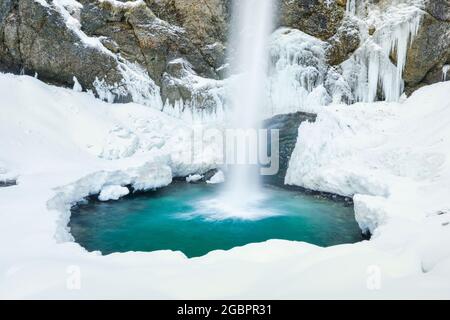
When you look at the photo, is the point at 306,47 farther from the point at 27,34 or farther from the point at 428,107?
the point at 27,34

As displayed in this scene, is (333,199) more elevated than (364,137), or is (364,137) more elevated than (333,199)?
(364,137)

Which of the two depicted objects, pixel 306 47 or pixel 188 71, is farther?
pixel 188 71

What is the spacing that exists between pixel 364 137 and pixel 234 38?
1200 centimetres

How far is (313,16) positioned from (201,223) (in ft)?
57.9

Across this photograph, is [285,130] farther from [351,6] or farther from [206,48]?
[351,6]

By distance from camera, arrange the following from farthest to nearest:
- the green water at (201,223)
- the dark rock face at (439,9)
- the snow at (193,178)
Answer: the snow at (193,178) → the dark rock face at (439,9) → the green water at (201,223)

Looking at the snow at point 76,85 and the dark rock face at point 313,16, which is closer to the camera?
the dark rock face at point 313,16

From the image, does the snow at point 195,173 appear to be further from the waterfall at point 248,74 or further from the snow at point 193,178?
the waterfall at point 248,74

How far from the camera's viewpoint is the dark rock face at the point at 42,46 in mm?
25984

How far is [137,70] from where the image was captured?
1117 inches

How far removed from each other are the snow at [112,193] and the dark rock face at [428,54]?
1928cm

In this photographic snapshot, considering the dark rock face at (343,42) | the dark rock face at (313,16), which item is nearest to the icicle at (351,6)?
the dark rock face at (313,16)
